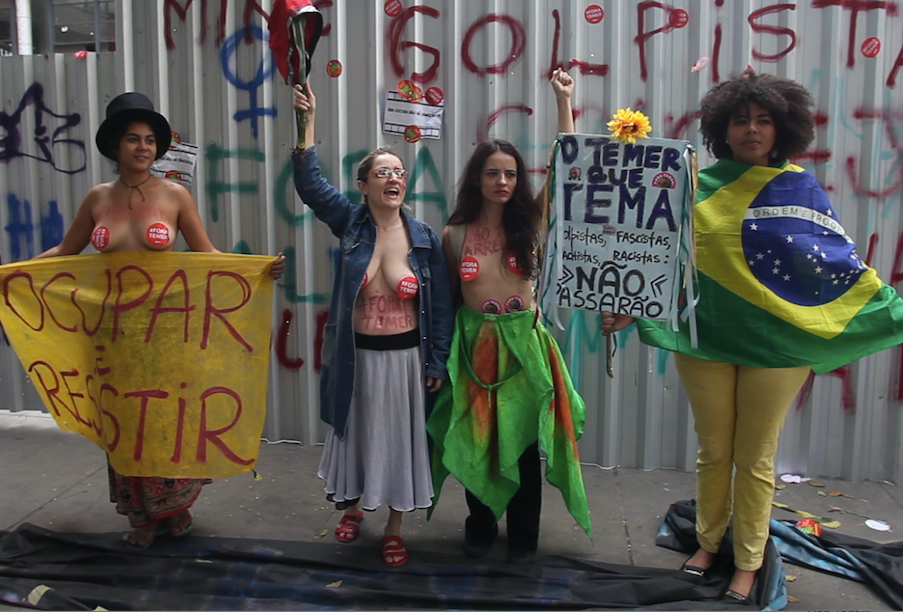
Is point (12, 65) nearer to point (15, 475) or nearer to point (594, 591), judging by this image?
point (15, 475)

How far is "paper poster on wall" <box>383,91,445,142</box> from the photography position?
445cm

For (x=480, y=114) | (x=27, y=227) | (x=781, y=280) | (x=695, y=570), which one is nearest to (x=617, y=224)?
(x=781, y=280)

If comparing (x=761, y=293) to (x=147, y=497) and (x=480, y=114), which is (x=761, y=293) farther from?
(x=147, y=497)

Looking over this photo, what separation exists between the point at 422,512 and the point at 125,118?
240 centimetres

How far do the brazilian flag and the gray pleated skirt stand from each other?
1224 millimetres

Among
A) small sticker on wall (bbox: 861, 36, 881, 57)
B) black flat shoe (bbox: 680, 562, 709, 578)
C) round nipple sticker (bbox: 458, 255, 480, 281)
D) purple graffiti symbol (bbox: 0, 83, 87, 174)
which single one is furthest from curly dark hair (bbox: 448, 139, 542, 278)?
purple graffiti symbol (bbox: 0, 83, 87, 174)

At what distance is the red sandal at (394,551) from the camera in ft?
Answer: 10.9

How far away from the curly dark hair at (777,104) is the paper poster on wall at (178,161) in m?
3.20

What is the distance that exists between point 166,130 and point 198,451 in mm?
1474

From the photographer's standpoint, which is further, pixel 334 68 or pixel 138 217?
pixel 334 68

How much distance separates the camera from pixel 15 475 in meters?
4.37

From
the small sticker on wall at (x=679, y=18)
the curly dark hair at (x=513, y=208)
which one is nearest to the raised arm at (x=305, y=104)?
the curly dark hair at (x=513, y=208)

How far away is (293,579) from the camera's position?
3188 millimetres

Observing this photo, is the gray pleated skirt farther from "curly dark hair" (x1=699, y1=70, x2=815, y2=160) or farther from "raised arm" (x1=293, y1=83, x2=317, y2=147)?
"curly dark hair" (x1=699, y1=70, x2=815, y2=160)
